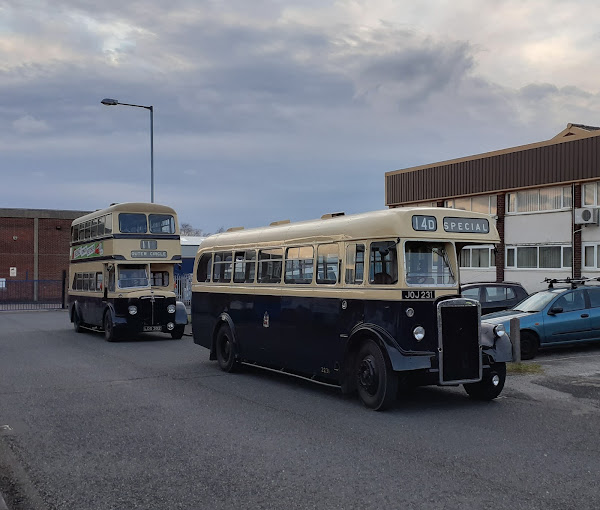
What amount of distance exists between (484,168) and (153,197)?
1526 cm

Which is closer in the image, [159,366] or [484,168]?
[159,366]

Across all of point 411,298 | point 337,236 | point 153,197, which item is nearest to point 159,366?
point 337,236

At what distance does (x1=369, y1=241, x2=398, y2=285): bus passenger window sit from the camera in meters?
9.60

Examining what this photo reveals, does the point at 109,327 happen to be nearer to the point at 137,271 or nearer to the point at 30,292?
the point at 137,271

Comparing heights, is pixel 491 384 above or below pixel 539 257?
below

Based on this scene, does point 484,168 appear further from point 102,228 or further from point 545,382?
point 545,382

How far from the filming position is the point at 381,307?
9562mm

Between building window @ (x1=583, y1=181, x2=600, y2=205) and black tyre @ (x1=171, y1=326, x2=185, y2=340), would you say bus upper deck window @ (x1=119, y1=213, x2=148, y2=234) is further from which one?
building window @ (x1=583, y1=181, x2=600, y2=205)

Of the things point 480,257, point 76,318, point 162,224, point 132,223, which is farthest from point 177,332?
point 480,257

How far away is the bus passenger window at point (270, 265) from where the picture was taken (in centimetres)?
1223

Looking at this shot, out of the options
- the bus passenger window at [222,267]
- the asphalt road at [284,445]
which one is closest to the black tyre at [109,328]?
the bus passenger window at [222,267]

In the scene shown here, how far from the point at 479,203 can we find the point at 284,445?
27905mm

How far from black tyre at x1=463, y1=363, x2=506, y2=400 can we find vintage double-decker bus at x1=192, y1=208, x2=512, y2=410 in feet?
0.06

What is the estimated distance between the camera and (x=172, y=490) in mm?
6113
